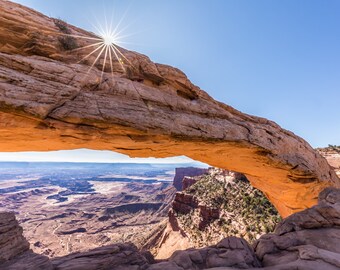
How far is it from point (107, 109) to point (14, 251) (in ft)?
26.5

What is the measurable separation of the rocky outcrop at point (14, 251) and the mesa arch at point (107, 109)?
412 centimetres

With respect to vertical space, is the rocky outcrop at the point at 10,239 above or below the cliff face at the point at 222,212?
above

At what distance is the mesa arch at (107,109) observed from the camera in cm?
802

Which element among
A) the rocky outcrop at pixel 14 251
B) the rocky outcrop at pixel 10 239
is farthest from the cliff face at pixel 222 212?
the rocky outcrop at pixel 10 239

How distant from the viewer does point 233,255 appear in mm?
9055

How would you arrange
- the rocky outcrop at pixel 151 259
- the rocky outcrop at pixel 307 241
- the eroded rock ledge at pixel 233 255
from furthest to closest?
the rocky outcrop at pixel 151 259 → the eroded rock ledge at pixel 233 255 → the rocky outcrop at pixel 307 241

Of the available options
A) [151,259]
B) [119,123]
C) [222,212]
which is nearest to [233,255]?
[151,259]

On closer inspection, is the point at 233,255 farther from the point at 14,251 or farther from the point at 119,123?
the point at 14,251

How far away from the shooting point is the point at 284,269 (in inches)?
295

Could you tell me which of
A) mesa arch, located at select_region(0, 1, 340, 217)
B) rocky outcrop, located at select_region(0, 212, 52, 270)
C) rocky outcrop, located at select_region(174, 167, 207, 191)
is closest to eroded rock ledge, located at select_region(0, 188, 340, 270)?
rocky outcrop, located at select_region(0, 212, 52, 270)

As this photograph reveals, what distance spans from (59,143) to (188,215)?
40979 millimetres

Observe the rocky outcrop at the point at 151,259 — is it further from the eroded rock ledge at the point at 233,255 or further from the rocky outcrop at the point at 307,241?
the rocky outcrop at the point at 307,241

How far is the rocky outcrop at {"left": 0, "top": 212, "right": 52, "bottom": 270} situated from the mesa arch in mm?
4115

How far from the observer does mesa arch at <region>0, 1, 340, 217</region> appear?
8.02 meters
